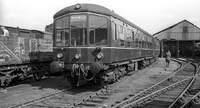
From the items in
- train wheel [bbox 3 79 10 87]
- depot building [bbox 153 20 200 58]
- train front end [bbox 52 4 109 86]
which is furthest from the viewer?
depot building [bbox 153 20 200 58]

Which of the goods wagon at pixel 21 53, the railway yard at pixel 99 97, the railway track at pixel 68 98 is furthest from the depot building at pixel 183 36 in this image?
the railway track at pixel 68 98

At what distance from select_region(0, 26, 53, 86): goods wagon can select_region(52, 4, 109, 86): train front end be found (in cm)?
284

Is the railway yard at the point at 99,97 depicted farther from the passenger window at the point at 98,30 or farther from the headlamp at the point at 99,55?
the passenger window at the point at 98,30

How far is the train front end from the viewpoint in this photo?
10703 mm

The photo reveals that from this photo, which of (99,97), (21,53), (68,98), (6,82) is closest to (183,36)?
(21,53)

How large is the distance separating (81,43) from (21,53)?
14.0 ft

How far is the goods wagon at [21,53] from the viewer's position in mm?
12328

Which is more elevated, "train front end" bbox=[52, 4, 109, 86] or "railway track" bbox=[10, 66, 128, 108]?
"train front end" bbox=[52, 4, 109, 86]

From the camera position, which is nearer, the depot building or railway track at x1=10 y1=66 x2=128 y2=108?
railway track at x1=10 y1=66 x2=128 y2=108

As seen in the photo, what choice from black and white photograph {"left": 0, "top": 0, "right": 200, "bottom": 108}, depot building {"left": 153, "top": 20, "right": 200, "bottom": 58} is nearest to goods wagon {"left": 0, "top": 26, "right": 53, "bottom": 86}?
black and white photograph {"left": 0, "top": 0, "right": 200, "bottom": 108}

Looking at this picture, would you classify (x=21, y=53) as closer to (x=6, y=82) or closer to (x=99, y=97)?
(x=6, y=82)

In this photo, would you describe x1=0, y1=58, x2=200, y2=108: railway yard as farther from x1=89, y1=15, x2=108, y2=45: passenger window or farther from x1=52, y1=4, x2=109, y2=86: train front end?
x1=89, y1=15, x2=108, y2=45: passenger window

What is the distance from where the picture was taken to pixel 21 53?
44.4 ft

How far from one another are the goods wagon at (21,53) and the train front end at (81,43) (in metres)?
2.84
